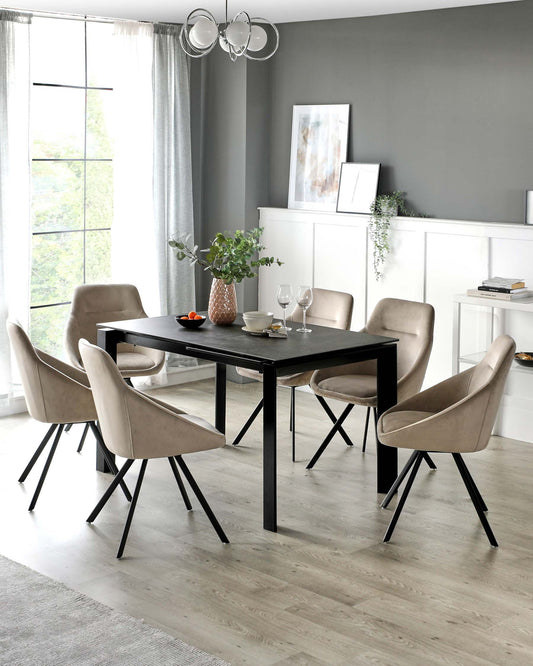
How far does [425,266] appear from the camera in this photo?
6.62 meters

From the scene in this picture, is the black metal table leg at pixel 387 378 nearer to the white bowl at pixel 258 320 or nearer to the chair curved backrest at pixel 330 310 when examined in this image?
the white bowl at pixel 258 320

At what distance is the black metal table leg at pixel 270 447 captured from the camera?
4570 mm

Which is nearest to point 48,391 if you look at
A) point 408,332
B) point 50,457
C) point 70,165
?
point 50,457

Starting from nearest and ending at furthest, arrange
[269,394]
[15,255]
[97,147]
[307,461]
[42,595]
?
[42,595], [269,394], [307,461], [15,255], [97,147]

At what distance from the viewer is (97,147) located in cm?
738

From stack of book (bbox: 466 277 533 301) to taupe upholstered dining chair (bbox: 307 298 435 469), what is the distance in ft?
2.05

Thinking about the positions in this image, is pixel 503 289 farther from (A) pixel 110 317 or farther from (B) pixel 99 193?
(B) pixel 99 193

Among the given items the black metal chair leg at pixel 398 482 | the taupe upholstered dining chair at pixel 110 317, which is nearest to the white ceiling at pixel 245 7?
the taupe upholstered dining chair at pixel 110 317

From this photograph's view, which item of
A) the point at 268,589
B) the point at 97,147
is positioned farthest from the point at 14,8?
the point at 268,589

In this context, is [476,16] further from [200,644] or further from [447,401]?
[200,644]

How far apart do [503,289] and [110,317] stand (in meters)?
2.48

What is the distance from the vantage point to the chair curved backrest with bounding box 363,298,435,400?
17.3ft

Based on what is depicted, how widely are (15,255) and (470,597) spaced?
4.03m

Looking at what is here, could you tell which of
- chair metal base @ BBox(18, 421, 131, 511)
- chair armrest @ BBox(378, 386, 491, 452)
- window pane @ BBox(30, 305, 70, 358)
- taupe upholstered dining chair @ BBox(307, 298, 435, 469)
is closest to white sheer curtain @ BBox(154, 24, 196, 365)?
window pane @ BBox(30, 305, 70, 358)
